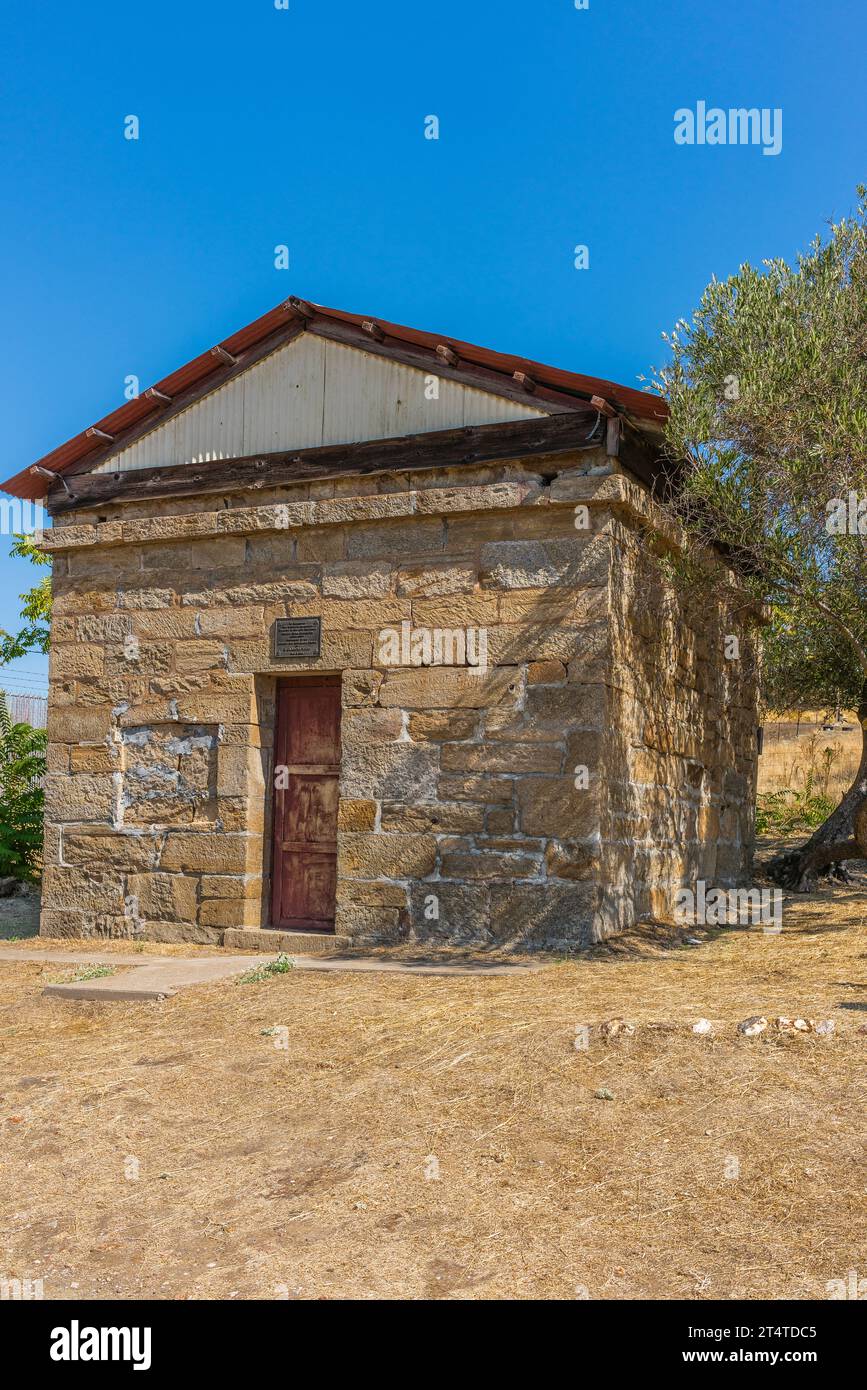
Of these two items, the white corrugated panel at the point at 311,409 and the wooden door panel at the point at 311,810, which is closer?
Result: the white corrugated panel at the point at 311,409

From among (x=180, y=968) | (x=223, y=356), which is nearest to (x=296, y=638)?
(x=223, y=356)

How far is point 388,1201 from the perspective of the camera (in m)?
4.11

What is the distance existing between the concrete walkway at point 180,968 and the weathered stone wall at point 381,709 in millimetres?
468

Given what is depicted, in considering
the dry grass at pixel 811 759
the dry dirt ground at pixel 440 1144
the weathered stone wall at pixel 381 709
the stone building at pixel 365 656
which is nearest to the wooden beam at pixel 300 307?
the stone building at pixel 365 656

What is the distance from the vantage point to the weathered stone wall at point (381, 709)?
798cm

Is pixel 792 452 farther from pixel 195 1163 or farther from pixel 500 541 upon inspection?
pixel 195 1163

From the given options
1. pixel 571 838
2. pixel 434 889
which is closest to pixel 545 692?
pixel 571 838

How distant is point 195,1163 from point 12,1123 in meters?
1.04

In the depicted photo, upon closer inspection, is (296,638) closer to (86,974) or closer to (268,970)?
(268,970)

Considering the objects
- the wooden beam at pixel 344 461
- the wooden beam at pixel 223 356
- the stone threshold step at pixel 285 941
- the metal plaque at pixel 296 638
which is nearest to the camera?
the wooden beam at pixel 344 461

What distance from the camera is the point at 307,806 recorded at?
9.02 m

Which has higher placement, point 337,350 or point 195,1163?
point 337,350

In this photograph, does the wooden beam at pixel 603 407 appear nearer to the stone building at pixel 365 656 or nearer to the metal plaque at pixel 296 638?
the stone building at pixel 365 656

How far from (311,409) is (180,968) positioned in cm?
434
